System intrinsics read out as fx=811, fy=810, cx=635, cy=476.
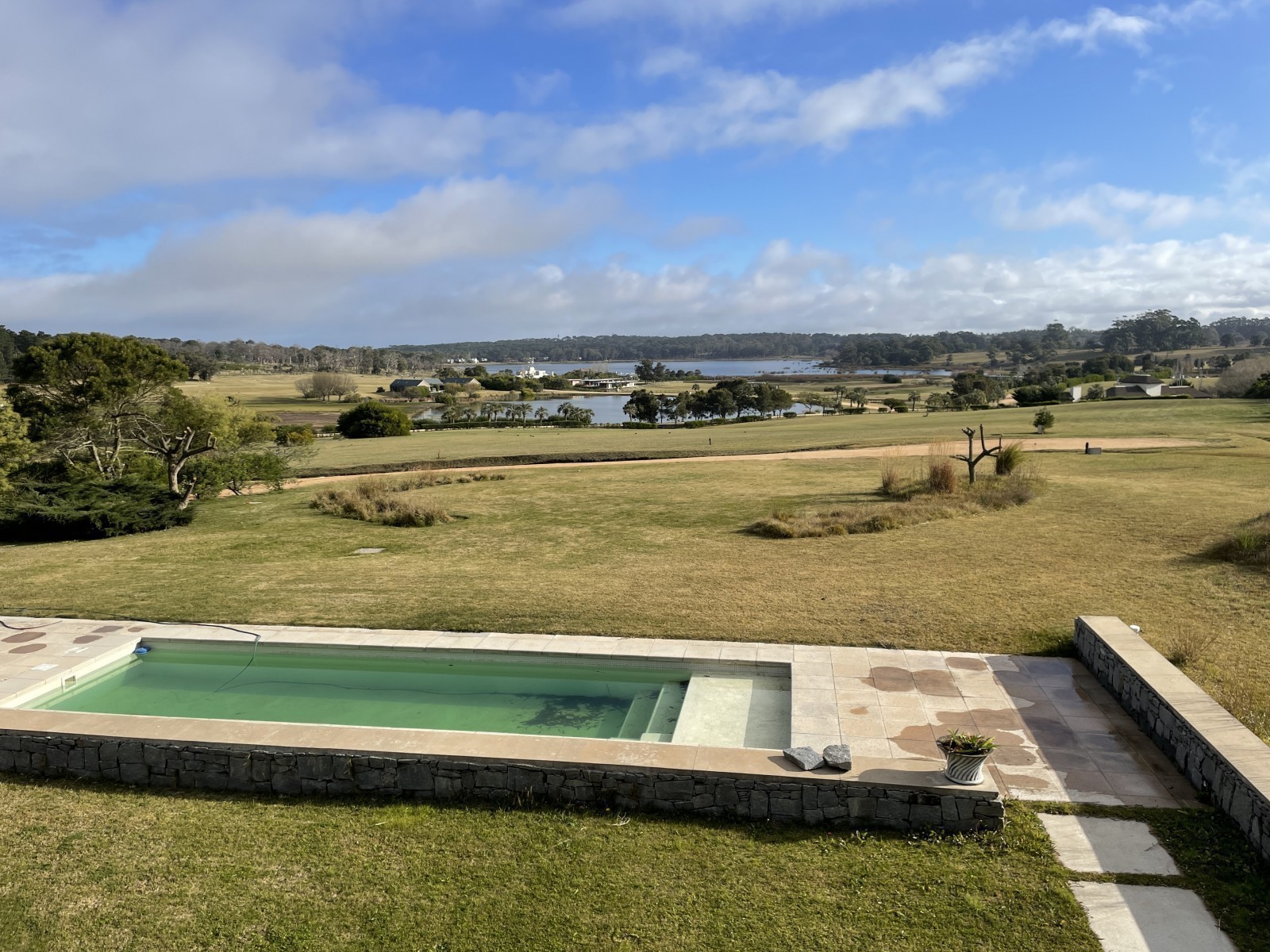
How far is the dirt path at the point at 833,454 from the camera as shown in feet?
95.8

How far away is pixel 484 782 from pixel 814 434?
38166mm

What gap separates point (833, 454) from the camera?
32500 millimetres

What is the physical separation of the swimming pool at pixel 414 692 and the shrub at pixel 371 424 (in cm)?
4637

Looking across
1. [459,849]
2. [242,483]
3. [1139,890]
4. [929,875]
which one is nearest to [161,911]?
[459,849]

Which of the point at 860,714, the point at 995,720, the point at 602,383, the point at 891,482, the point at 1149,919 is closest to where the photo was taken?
the point at 1149,919

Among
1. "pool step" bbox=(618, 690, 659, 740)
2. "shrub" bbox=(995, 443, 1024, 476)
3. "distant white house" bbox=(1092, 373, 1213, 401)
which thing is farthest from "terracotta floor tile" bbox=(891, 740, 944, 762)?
"distant white house" bbox=(1092, 373, 1213, 401)

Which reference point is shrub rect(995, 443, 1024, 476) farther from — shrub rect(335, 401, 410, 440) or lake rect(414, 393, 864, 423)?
lake rect(414, 393, 864, 423)

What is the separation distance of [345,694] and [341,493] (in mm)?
14291

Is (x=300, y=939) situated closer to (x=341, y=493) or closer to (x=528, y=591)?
(x=528, y=591)

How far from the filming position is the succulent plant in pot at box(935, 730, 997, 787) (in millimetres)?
5488

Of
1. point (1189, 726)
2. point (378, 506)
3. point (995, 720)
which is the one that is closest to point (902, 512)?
point (995, 720)

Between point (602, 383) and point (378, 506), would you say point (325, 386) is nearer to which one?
point (602, 383)

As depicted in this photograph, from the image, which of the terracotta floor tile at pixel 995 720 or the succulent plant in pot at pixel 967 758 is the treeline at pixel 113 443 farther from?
the succulent plant in pot at pixel 967 758

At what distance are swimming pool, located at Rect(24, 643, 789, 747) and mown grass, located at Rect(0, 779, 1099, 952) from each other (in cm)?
168
